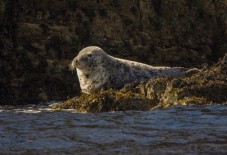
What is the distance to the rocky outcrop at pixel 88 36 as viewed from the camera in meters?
15.2

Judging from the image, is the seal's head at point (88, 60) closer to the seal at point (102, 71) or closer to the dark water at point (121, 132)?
the seal at point (102, 71)

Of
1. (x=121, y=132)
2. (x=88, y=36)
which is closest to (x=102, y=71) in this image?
(x=88, y=36)

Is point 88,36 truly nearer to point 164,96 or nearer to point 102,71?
point 102,71

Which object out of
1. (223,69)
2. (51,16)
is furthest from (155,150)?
A: (51,16)

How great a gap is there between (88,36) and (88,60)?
352 centimetres

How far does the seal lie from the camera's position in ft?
43.7

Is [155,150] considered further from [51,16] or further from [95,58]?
[51,16]

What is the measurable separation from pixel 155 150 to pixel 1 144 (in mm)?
1945

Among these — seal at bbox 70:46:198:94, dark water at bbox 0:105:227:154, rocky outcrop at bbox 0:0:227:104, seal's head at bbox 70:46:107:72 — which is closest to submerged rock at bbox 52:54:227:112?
dark water at bbox 0:105:227:154

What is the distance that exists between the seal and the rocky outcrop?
182cm

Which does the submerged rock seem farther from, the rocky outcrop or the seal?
the rocky outcrop

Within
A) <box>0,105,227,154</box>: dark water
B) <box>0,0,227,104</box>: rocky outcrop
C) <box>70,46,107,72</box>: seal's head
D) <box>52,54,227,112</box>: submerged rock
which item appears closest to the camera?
<box>0,105,227,154</box>: dark water

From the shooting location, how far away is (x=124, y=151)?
261 inches

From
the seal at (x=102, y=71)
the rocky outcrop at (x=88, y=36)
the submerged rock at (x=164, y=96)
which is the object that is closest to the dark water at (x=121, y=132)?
the submerged rock at (x=164, y=96)
